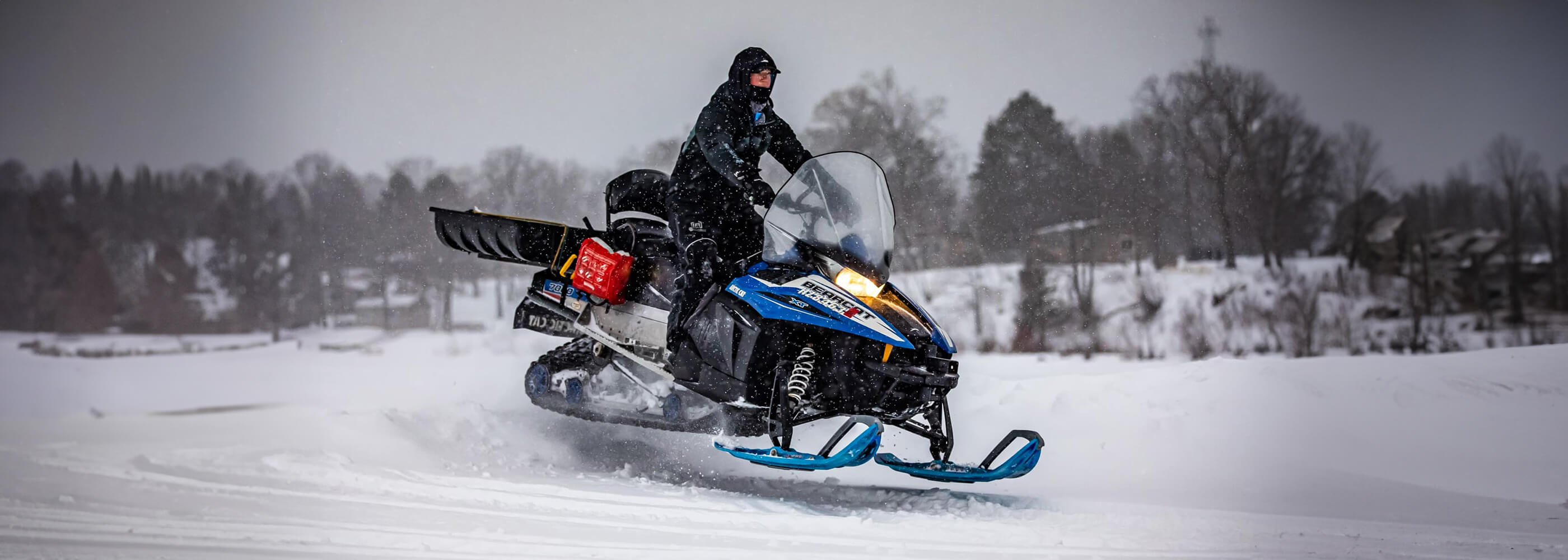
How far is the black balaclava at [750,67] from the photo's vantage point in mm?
3686

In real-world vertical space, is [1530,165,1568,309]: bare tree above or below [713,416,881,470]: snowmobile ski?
above

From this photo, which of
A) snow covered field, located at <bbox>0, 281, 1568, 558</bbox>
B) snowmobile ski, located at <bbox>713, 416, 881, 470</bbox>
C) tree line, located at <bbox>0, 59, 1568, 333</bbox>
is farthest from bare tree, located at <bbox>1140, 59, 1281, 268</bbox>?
snowmobile ski, located at <bbox>713, 416, 881, 470</bbox>

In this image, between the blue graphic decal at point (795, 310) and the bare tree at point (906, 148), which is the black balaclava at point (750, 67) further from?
the bare tree at point (906, 148)

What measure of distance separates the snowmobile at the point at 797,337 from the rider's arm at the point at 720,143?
220 millimetres

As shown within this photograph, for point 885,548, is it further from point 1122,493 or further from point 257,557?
point 257,557

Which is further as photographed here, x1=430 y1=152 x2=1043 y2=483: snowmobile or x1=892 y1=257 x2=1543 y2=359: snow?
x1=892 y1=257 x2=1543 y2=359: snow

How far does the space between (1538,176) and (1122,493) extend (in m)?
7.59

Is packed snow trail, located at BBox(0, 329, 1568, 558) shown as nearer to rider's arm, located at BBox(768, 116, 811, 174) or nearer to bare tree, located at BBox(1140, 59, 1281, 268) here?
rider's arm, located at BBox(768, 116, 811, 174)

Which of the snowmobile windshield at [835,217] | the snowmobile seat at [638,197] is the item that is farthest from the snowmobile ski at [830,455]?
the snowmobile seat at [638,197]

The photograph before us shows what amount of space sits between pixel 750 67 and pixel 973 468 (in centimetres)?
181

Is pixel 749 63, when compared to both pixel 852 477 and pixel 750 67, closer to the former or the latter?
pixel 750 67

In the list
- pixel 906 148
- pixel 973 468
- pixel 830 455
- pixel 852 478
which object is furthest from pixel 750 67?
pixel 906 148

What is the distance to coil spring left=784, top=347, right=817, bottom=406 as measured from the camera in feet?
11.1

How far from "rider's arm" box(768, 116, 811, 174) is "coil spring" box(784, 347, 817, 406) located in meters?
0.94
